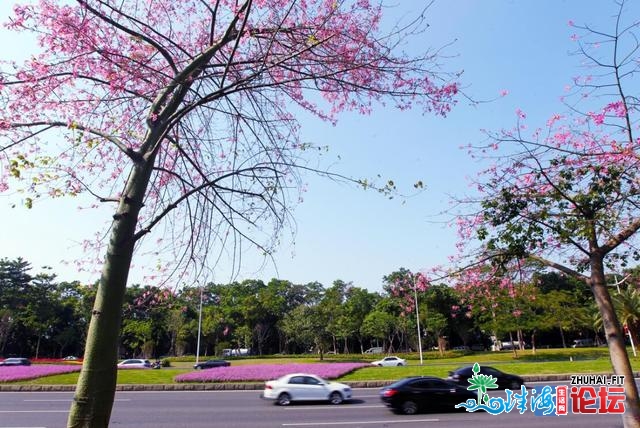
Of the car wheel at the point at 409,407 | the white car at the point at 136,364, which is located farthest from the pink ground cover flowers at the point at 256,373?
the white car at the point at 136,364

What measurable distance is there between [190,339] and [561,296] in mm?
44134

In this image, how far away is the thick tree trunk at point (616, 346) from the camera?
6734 mm

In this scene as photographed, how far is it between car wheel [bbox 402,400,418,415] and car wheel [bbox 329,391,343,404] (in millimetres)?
2650

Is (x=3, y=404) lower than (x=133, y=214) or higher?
lower

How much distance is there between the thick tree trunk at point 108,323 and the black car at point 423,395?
11.0 meters

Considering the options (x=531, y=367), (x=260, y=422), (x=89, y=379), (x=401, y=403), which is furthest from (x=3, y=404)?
(x=531, y=367)

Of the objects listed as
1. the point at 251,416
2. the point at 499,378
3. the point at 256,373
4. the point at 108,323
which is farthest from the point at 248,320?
the point at 108,323

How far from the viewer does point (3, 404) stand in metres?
14.4

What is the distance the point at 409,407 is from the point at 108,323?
11457mm

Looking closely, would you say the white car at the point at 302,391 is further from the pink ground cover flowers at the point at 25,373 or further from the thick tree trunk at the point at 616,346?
the pink ground cover flowers at the point at 25,373

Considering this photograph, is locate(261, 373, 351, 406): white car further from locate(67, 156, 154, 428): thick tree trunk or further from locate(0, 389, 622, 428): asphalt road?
locate(67, 156, 154, 428): thick tree trunk

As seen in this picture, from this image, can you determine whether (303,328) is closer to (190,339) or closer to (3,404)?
(190,339)

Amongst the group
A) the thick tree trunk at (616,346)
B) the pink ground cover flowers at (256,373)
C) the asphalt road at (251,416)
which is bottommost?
the asphalt road at (251,416)

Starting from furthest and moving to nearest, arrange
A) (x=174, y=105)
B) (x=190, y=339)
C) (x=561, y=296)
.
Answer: (x=190, y=339) < (x=561, y=296) < (x=174, y=105)
